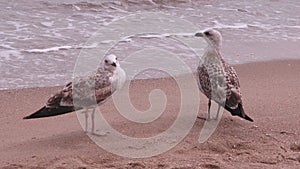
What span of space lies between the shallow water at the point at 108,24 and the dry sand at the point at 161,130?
835mm

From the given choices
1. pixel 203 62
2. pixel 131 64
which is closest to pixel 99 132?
pixel 203 62

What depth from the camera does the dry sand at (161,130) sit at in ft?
16.1

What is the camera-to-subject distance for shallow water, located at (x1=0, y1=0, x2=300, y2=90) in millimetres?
8008

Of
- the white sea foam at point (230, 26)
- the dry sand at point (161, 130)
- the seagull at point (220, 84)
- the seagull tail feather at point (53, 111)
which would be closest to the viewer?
the dry sand at point (161, 130)

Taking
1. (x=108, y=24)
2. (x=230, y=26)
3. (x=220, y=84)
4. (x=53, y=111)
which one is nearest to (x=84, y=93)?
(x=53, y=111)

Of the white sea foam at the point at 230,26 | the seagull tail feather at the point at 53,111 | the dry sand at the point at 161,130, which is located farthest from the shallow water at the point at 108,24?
the seagull tail feather at the point at 53,111

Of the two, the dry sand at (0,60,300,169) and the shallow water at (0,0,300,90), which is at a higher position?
the dry sand at (0,60,300,169)

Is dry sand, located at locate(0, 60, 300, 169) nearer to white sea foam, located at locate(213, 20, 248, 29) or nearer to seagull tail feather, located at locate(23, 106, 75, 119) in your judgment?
seagull tail feather, located at locate(23, 106, 75, 119)

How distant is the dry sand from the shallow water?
0.84 m

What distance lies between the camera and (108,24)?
10.7 m

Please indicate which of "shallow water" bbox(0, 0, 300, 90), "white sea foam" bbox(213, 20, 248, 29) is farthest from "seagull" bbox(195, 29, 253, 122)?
"white sea foam" bbox(213, 20, 248, 29)

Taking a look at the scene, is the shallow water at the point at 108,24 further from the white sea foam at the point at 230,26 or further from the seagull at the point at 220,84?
the seagull at the point at 220,84

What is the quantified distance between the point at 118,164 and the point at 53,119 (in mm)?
1415

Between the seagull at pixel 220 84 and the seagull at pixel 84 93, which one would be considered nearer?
the seagull at pixel 84 93
